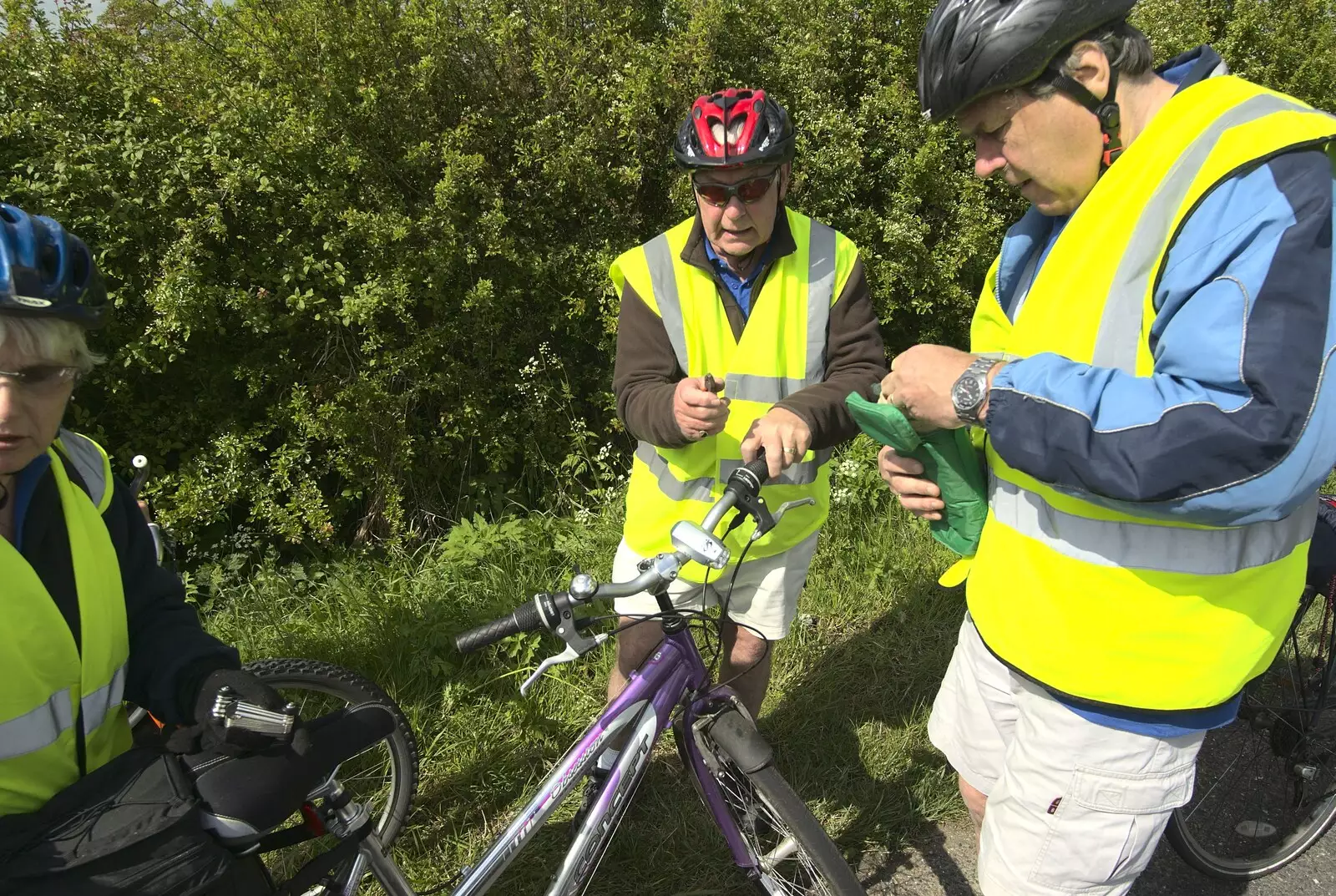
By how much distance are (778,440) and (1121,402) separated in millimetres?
805

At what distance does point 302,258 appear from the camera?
3625 millimetres

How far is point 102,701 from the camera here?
151cm

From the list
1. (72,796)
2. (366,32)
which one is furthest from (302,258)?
(72,796)

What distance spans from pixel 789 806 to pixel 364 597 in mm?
2132

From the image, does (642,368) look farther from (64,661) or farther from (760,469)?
(64,661)

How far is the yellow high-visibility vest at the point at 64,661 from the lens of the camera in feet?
4.42

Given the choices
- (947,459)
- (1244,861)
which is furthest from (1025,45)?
(1244,861)

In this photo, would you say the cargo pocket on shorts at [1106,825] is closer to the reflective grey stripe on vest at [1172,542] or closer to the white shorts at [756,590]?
the reflective grey stripe on vest at [1172,542]

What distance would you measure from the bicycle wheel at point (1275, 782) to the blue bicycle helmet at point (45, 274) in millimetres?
3336

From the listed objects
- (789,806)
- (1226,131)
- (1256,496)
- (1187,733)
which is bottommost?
(789,806)

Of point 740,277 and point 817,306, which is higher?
point 740,277

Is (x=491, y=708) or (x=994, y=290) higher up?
(x=994, y=290)

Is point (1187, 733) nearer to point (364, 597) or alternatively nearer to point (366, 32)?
point (364, 597)

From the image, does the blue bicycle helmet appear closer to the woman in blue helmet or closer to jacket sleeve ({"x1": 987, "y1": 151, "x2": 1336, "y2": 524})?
the woman in blue helmet
